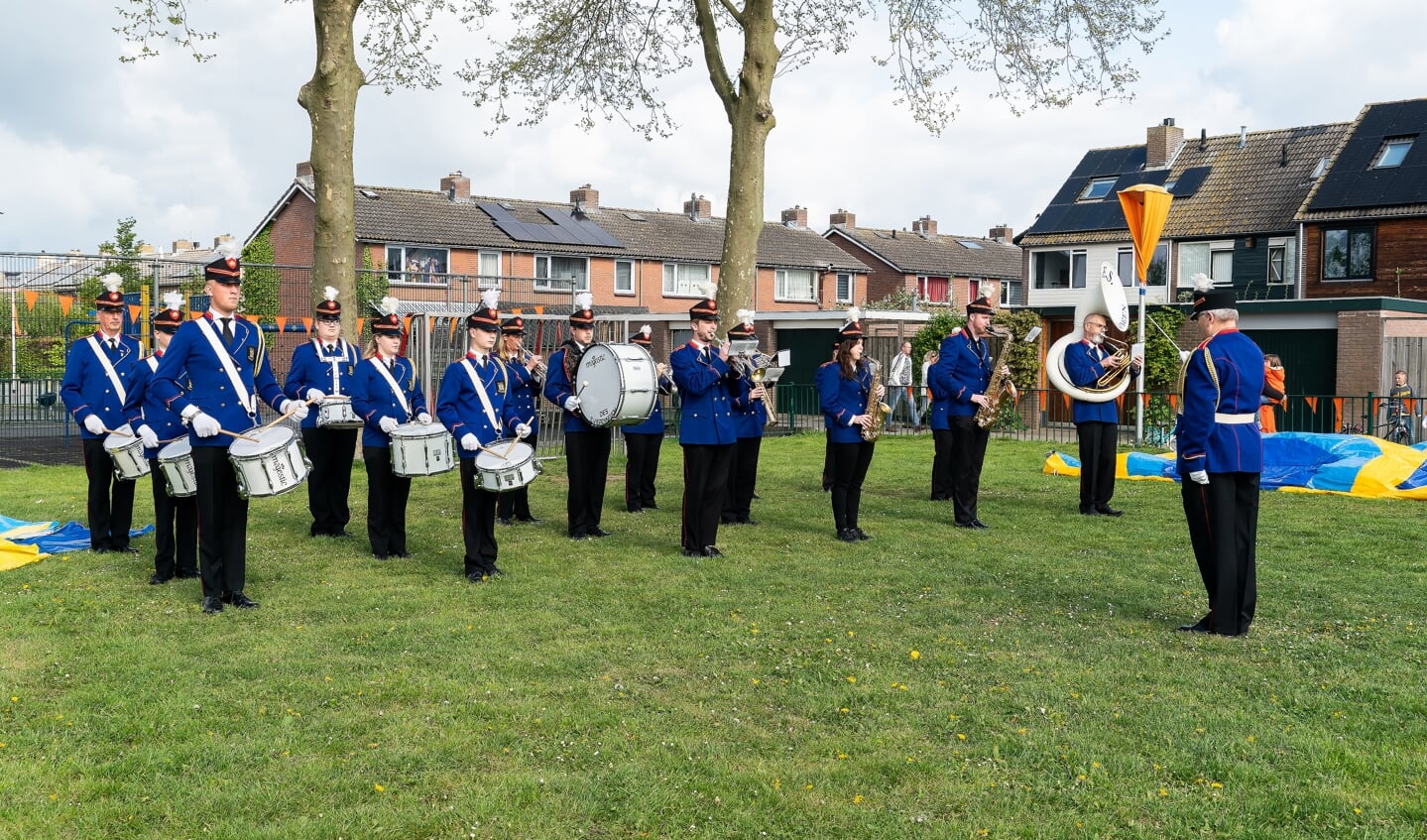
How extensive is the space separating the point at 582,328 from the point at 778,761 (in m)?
7.12

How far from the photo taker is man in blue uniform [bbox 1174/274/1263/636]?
7.26 meters

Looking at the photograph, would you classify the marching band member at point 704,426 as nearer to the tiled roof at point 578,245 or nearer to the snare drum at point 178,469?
the snare drum at point 178,469

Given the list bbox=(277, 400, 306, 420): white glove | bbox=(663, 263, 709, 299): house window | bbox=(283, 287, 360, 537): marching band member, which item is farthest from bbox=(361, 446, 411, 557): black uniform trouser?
bbox=(663, 263, 709, 299): house window

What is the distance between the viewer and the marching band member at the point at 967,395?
11.8 m

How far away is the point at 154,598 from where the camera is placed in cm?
828

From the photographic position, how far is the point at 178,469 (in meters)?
8.14

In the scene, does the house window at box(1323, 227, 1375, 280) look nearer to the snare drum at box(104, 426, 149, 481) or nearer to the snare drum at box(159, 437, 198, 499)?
the snare drum at box(104, 426, 149, 481)

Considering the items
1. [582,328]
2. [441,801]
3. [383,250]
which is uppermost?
[383,250]

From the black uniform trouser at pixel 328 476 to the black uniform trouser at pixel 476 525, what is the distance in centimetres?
243

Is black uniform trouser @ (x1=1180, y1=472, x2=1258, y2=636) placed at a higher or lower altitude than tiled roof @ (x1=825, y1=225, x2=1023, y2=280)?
lower

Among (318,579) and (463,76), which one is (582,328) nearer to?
(318,579)

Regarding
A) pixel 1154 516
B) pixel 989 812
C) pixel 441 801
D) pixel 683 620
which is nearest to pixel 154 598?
pixel 683 620

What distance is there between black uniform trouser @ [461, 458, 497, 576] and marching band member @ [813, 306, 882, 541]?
10.8 ft

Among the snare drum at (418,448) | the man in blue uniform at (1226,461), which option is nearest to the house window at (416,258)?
the snare drum at (418,448)
